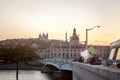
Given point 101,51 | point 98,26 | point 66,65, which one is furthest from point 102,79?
point 101,51

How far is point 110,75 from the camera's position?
1558 cm

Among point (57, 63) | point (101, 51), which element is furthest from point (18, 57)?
point (101, 51)

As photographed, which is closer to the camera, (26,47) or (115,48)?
(115,48)

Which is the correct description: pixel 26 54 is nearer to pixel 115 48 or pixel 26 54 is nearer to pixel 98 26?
pixel 98 26

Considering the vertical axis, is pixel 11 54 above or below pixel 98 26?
below

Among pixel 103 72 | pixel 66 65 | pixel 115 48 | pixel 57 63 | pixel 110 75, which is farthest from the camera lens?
pixel 57 63

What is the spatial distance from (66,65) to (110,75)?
234ft

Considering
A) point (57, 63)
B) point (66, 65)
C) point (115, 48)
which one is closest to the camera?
point (115, 48)

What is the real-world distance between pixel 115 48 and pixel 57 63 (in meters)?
76.2

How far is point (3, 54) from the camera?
57.6m

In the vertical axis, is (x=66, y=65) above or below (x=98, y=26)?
below

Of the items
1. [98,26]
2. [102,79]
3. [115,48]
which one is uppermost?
[98,26]

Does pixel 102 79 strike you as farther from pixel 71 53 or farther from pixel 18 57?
pixel 71 53

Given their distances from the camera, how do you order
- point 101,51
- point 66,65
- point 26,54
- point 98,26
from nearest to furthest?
point 98,26 → point 26,54 → point 66,65 → point 101,51
